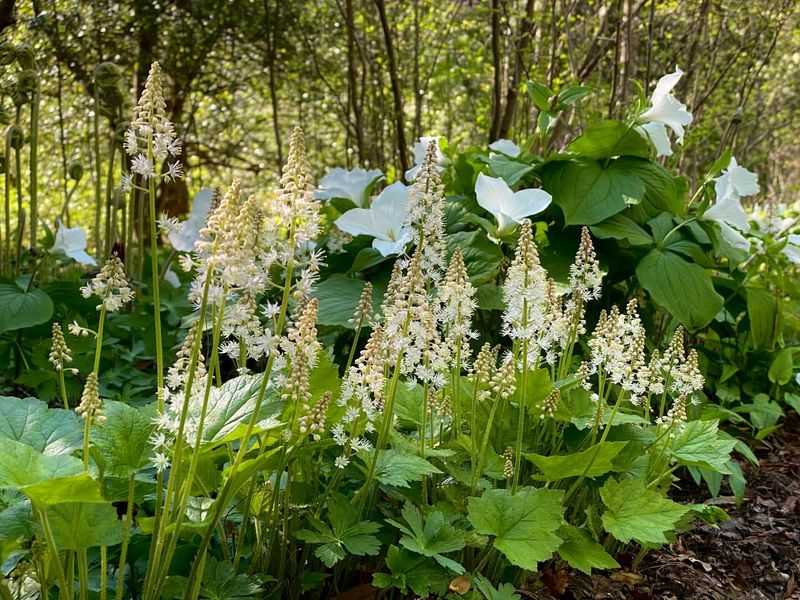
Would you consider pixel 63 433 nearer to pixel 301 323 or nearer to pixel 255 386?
pixel 255 386

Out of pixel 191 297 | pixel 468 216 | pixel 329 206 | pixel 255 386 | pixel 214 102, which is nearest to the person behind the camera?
pixel 191 297

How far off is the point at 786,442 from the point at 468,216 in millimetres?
1696

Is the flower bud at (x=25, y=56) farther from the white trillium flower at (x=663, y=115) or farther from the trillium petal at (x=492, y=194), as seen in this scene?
the white trillium flower at (x=663, y=115)

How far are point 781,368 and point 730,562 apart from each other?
1.07 meters

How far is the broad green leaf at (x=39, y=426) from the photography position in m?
1.32

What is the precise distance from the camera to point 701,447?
1.92 m

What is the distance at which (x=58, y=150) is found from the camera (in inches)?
317

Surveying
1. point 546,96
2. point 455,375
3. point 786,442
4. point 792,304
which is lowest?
point 786,442

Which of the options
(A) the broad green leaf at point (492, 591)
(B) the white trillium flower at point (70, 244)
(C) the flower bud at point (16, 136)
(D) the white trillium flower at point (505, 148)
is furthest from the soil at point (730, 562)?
(C) the flower bud at point (16, 136)

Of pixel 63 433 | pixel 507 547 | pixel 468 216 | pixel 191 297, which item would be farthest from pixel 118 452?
pixel 468 216

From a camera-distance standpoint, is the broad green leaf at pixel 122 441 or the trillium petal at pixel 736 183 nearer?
the broad green leaf at pixel 122 441

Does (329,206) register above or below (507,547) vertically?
above

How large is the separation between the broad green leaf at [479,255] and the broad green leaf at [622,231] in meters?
0.42

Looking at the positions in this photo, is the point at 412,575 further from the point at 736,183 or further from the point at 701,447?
the point at 736,183
